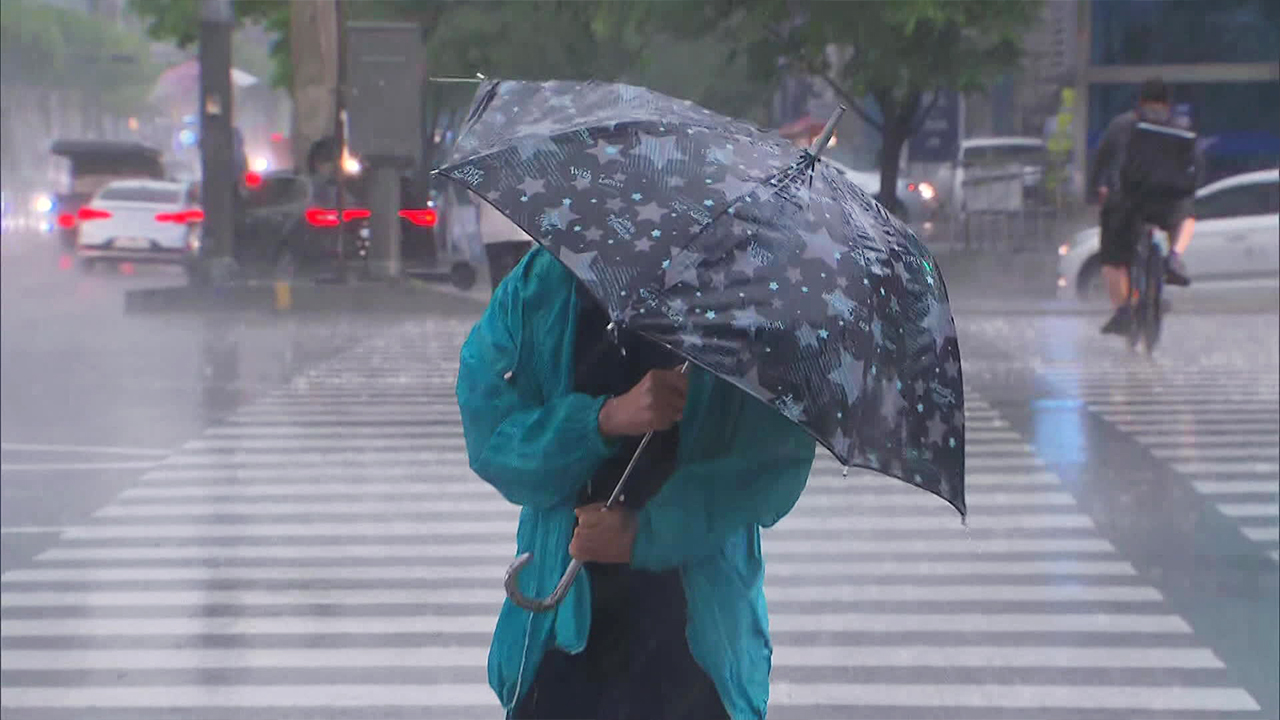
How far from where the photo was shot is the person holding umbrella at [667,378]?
2.74m

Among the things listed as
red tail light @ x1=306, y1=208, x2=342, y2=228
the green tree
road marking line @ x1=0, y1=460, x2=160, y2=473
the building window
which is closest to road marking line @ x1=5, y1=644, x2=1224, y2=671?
road marking line @ x1=0, y1=460, x2=160, y2=473

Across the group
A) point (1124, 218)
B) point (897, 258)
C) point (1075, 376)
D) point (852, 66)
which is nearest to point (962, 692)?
point (897, 258)

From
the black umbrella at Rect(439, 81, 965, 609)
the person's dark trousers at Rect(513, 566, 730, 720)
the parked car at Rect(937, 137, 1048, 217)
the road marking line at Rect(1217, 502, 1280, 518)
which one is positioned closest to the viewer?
the black umbrella at Rect(439, 81, 965, 609)

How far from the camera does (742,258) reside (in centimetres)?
278

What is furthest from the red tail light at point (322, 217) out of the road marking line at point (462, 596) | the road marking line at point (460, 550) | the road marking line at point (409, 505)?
the road marking line at point (462, 596)

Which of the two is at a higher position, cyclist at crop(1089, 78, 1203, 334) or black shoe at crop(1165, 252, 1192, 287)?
cyclist at crop(1089, 78, 1203, 334)

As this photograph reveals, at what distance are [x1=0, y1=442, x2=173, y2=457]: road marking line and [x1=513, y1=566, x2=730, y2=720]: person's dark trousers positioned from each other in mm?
7632

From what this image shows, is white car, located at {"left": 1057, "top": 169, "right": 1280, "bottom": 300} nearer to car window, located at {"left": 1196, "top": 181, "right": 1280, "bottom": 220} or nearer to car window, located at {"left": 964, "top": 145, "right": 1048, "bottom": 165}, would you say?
car window, located at {"left": 1196, "top": 181, "right": 1280, "bottom": 220}

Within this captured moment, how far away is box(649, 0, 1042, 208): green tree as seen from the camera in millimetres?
20250

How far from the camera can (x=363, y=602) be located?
22.8 feet

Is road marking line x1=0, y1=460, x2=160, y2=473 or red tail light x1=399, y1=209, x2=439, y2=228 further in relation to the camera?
red tail light x1=399, y1=209, x2=439, y2=228

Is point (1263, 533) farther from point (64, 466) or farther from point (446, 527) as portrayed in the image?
point (64, 466)

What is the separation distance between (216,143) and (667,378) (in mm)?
20742

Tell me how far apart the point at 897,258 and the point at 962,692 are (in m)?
3.07
